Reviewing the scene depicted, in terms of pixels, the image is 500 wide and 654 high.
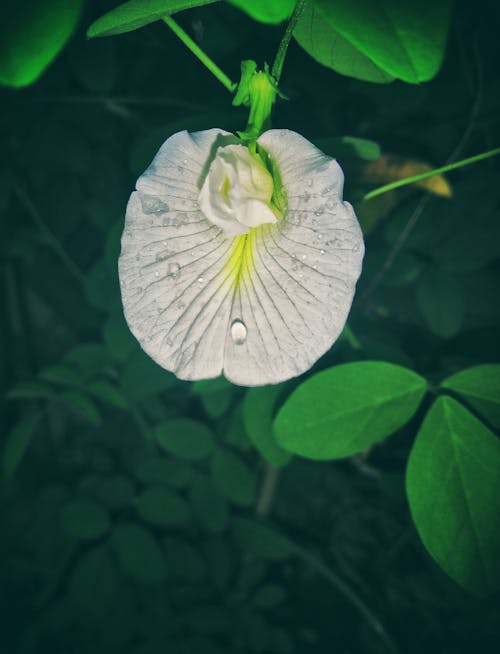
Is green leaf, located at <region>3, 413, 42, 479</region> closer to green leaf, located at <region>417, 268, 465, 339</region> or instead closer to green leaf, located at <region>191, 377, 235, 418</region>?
green leaf, located at <region>191, 377, 235, 418</region>

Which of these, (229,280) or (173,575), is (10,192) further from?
(173,575)

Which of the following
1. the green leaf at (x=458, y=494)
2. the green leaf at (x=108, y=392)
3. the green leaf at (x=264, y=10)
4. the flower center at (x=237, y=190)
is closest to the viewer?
the green leaf at (x=264, y=10)

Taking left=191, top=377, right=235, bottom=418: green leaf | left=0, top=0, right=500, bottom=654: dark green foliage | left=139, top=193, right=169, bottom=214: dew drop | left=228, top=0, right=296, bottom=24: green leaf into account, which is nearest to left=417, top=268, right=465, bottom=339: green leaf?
left=0, top=0, right=500, bottom=654: dark green foliage

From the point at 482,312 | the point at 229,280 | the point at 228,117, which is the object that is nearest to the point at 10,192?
the point at 228,117

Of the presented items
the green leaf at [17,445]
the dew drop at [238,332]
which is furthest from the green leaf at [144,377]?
the dew drop at [238,332]

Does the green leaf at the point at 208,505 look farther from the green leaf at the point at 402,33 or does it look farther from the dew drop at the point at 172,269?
the green leaf at the point at 402,33

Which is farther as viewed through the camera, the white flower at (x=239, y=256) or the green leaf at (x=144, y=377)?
the green leaf at (x=144, y=377)

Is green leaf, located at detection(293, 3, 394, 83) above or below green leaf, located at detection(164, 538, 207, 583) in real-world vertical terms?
above
